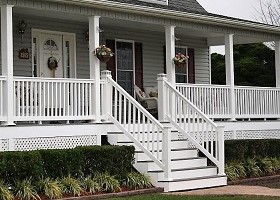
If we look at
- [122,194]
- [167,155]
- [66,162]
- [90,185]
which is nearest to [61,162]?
[66,162]

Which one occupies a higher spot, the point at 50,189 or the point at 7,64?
the point at 7,64

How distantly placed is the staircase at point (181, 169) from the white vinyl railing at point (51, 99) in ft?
3.44

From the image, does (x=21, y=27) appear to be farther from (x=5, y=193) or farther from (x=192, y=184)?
(x=5, y=193)

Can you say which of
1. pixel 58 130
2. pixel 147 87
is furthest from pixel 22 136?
pixel 147 87

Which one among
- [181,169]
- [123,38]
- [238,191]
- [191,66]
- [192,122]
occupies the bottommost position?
[238,191]

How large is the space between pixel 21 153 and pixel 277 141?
895 centimetres

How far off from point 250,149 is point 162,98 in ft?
9.50

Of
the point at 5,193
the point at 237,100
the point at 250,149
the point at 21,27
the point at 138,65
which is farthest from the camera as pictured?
the point at 138,65

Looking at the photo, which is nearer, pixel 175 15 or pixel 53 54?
pixel 175 15

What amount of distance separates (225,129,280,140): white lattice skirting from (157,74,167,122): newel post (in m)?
3.13

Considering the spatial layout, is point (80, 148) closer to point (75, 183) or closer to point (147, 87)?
point (75, 183)

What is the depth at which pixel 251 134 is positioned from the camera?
67.6ft

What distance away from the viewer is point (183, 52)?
22.4 metres

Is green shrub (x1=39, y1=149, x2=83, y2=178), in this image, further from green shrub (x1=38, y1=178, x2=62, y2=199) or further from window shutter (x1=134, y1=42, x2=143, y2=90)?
window shutter (x1=134, y1=42, x2=143, y2=90)
